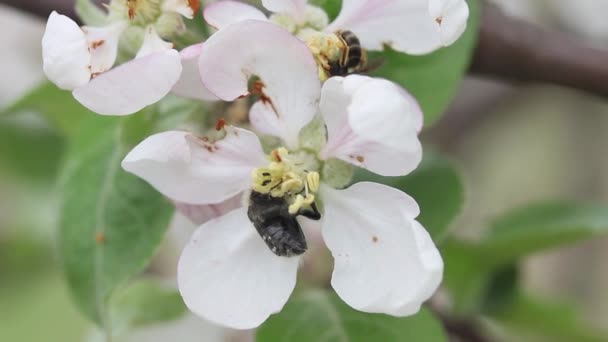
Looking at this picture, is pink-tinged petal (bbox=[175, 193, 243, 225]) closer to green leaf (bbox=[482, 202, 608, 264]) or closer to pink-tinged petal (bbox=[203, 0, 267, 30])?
pink-tinged petal (bbox=[203, 0, 267, 30])

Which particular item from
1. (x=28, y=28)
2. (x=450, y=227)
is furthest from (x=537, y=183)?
(x=450, y=227)

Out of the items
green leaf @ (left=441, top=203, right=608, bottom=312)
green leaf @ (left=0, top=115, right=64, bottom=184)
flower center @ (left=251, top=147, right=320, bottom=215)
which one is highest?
flower center @ (left=251, top=147, right=320, bottom=215)

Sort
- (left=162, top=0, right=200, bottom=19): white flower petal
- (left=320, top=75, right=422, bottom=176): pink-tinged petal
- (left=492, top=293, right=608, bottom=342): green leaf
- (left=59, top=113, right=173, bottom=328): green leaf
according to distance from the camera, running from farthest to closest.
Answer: (left=492, top=293, right=608, bottom=342): green leaf → (left=59, top=113, right=173, bottom=328): green leaf → (left=162, top=0, right=200, bottom=19): white flower petal → (left=320, top=75, right=422, bottom=176): pink-tinged petal

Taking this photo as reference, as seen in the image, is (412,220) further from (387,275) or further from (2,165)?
(2,165)

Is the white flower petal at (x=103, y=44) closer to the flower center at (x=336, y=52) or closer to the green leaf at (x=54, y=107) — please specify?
the flower center at (x=336, y=52)

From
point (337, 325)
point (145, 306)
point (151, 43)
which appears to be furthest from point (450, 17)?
point (145, 306)

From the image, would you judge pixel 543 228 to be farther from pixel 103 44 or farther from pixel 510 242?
pixel 103 44

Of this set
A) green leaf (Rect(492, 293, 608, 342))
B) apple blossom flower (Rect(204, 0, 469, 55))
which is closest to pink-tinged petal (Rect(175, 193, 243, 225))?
apple blossom flower (Rect(204, 0, 469, 55))

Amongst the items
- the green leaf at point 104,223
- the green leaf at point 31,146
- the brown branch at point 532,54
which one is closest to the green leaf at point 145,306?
the green leaf at point 104,223
